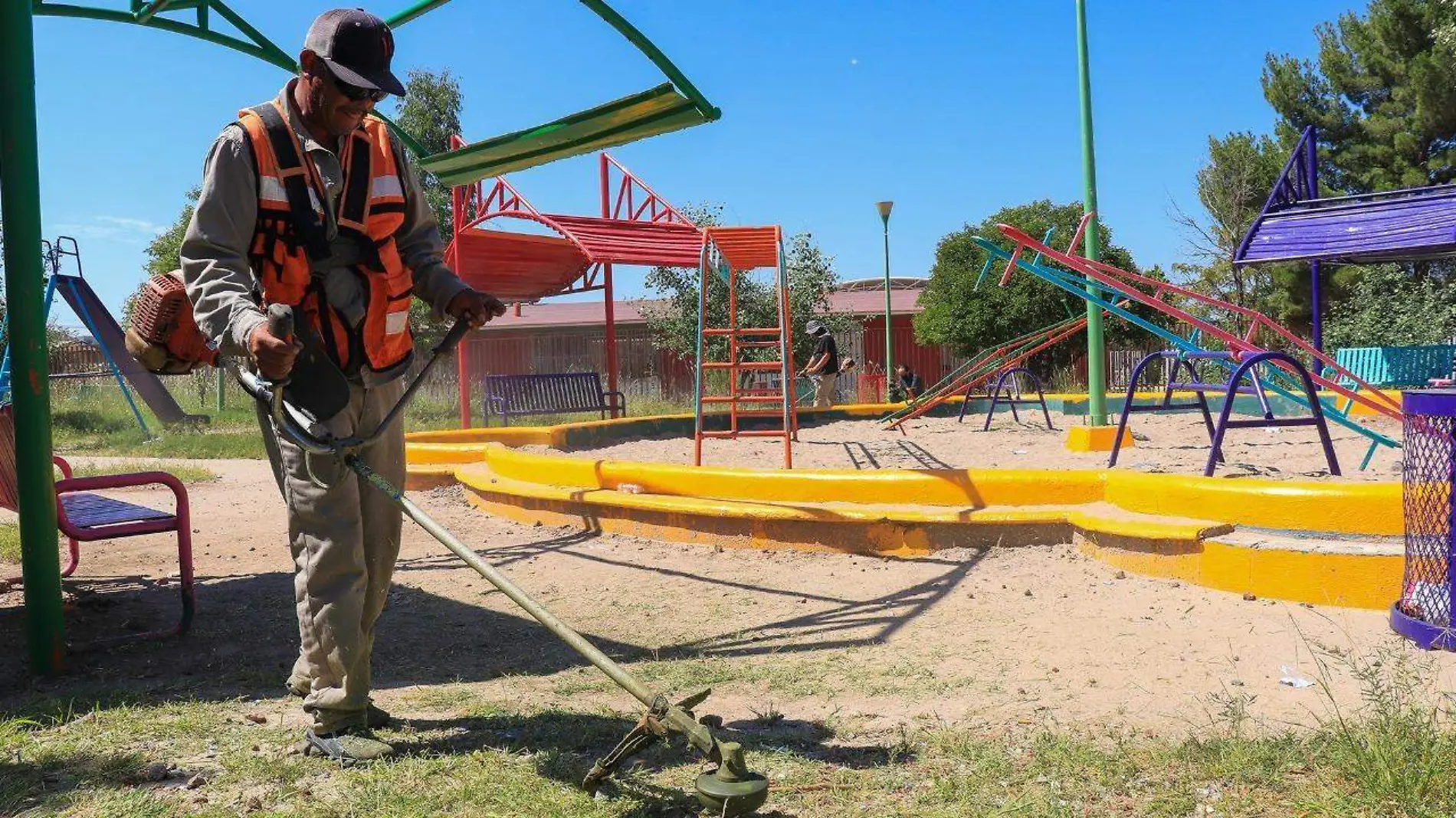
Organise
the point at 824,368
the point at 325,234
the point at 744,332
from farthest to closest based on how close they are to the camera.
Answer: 1. the point at 824,368
2. the point at 744,332
3. the point at 325,234

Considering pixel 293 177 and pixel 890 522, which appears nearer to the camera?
pixel 293 177

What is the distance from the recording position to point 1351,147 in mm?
24281

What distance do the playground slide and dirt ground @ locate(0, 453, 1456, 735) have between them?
1210cm

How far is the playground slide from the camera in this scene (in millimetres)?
15758

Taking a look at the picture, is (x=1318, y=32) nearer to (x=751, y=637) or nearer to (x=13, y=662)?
(x=751, y=637)

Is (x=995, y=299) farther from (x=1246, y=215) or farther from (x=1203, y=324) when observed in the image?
(x=1203, y=324)

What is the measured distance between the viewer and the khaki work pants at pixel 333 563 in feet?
8.86

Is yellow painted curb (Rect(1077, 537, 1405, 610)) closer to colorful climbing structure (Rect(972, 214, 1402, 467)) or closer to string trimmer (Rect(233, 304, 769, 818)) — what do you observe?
colorful climbing structure (Rect(972, 214, 1402, 467))

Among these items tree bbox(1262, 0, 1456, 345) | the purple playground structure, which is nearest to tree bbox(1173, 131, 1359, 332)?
tree bbox(1262, 0, 1456, 345)

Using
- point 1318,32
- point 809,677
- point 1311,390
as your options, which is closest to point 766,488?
point 809,677

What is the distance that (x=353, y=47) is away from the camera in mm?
2564

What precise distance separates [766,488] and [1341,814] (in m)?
3.68

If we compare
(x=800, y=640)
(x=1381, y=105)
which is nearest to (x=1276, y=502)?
(x=800, y=640)

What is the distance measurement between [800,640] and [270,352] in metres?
2.26
